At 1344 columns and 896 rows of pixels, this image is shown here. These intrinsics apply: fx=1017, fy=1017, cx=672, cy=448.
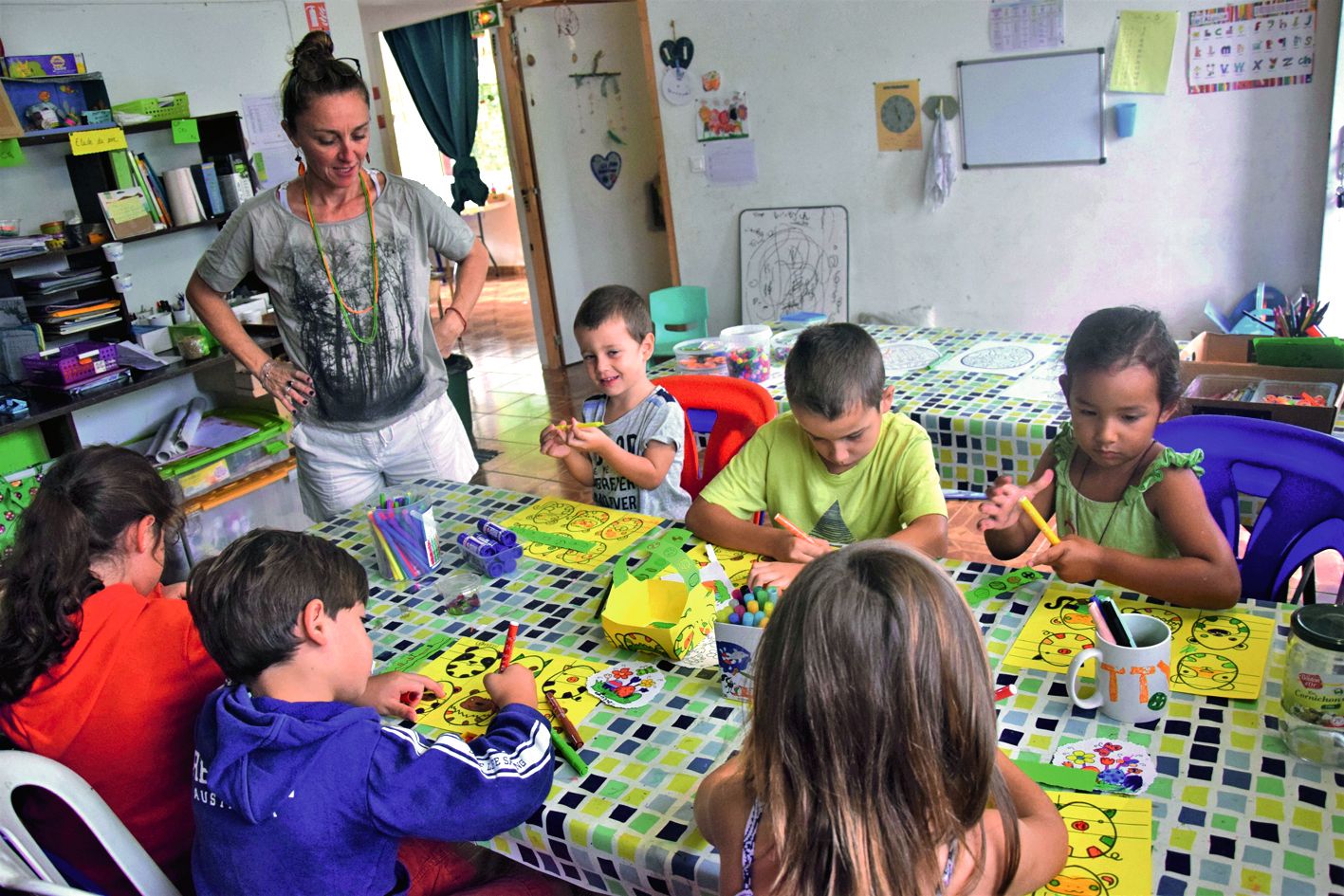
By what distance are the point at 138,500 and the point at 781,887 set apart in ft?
3.95

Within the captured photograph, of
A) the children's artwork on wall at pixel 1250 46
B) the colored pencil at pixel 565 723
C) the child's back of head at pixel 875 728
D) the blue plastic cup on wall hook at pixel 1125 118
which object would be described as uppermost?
the children's artwork on wall at pixel 1250 46

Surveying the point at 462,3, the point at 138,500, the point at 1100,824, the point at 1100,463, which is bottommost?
the point at 1100,824

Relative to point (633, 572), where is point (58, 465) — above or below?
above

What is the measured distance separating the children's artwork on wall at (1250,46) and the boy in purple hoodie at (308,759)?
144 inches

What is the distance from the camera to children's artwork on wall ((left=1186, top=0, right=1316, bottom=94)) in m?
3.52

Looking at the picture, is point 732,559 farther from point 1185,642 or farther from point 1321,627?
point 1321,627

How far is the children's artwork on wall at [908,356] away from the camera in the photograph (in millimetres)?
2861

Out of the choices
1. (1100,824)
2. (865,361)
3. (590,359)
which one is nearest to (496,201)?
(590,359)

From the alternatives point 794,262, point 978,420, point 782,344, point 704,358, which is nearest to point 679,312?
point 794,262

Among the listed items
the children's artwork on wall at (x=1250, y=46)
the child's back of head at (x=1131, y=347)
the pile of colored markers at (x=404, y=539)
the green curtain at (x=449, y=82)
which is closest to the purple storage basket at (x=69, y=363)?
the pile of colored markers at (x=404, y=539)

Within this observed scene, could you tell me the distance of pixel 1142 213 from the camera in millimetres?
4031

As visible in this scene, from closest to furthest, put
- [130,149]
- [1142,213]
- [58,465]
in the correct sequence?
[58,465] → [130,149] → [1142,213]

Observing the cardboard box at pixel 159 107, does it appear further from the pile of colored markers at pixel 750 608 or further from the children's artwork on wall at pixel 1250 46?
the children's artwork on wall at pixel 1250 46

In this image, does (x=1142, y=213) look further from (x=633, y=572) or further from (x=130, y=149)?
(x=130, y=149)
